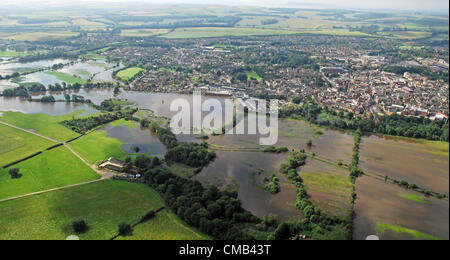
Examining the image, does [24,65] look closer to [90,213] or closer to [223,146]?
[223,146]

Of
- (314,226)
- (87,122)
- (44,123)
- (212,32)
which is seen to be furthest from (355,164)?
(212,32)

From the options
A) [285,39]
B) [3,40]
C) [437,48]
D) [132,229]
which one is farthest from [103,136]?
[437,48]

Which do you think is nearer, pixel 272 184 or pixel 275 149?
pixel 272 184

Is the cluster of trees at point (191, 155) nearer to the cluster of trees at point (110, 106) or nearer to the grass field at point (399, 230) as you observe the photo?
the grass field at point (399, 230)

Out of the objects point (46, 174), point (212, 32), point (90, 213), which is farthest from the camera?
point (212, 32)

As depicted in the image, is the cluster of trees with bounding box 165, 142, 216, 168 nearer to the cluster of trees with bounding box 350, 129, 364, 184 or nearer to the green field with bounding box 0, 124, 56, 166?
the cluster of trees with bounding box 350, 129, 364, 184
